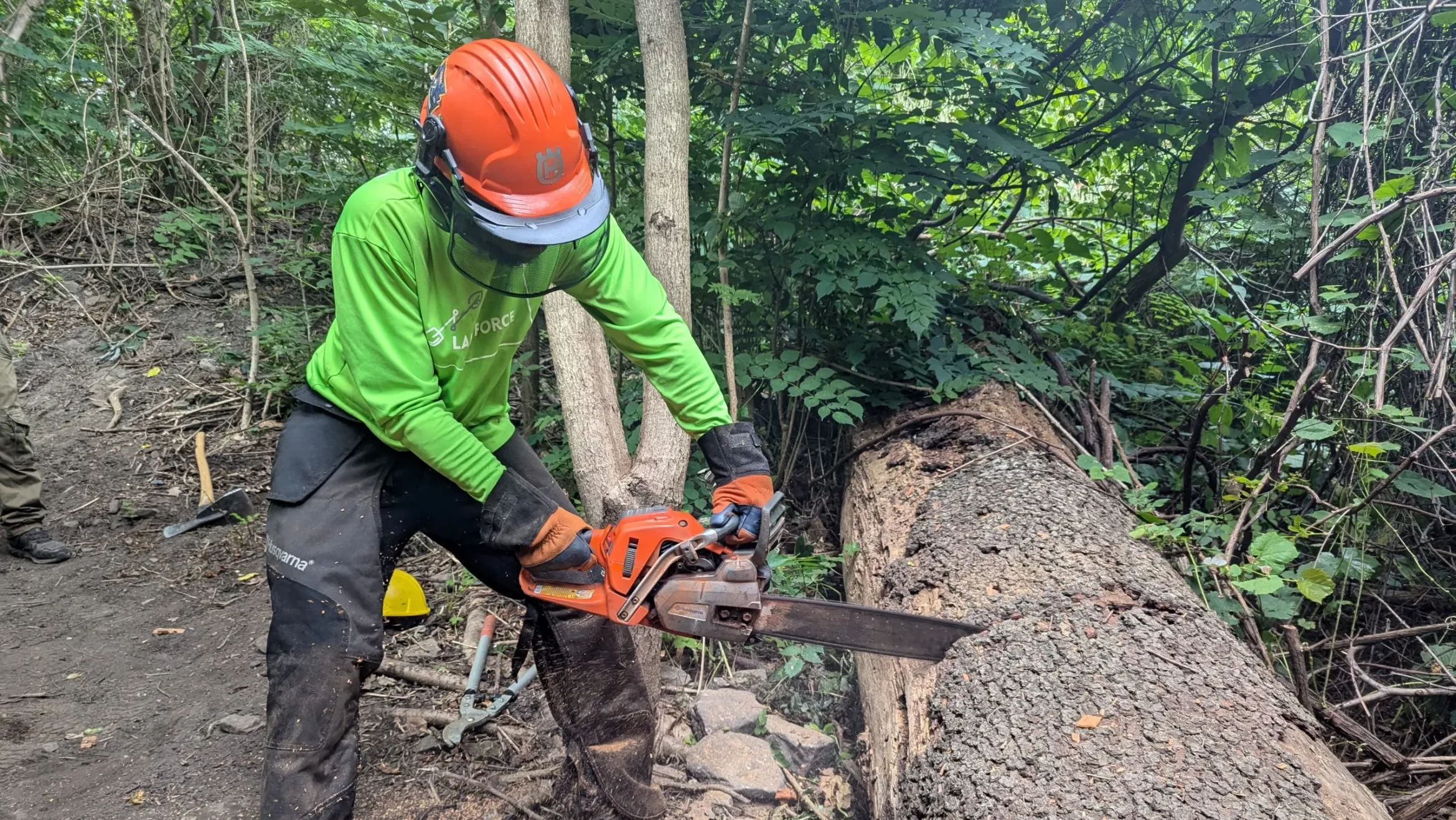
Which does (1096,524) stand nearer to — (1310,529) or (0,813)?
(1310,529)

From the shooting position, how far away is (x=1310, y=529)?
2.41 meters

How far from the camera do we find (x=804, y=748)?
8.43 ft

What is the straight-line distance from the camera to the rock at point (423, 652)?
3227 mm

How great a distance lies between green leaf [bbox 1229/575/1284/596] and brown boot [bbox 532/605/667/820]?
177 centimetres

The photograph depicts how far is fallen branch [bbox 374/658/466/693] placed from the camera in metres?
2.98

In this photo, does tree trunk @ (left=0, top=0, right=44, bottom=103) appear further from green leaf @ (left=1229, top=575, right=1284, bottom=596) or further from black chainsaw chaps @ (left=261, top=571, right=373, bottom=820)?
green leaf @ (left=1229, top=575, right=1284, bottom=596)

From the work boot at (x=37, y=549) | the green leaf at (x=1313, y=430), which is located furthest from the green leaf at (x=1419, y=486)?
the work boot at (x=37, y=549)

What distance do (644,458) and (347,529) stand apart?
3.35 feet

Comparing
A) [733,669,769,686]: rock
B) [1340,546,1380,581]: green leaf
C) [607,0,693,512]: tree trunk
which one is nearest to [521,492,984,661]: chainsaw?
[607,0,693,512]: tree trunk

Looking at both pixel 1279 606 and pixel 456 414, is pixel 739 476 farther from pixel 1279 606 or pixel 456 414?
pixel 1279 606

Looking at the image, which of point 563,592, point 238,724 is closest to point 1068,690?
point 563,592

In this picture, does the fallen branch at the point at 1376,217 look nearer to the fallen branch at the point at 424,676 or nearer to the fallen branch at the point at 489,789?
the fallen branch at the point at 489,789

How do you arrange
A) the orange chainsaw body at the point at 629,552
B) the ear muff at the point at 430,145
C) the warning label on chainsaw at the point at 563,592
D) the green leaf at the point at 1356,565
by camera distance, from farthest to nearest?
the green leaf at the point at 1356,565
the warning label on chainsaw at the point at 563,592
the orange chainsaw body at the point at 629,552
the ear muff at the point at 430,145

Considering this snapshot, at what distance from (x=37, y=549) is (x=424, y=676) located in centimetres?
291
